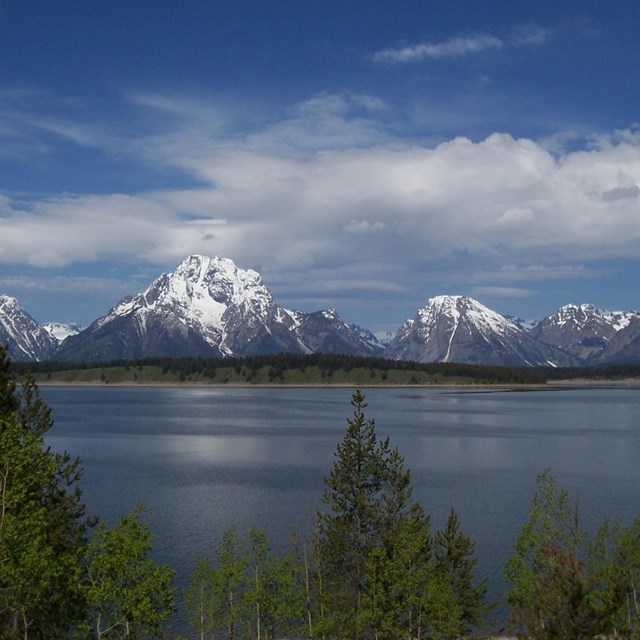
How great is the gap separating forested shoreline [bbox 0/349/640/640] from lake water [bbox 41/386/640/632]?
11454 millimetres

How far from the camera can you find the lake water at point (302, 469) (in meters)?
69.1

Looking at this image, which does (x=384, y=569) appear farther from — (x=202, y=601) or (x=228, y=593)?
(x=202, y=601)

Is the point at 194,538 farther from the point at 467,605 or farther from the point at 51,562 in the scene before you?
the point at 51,562

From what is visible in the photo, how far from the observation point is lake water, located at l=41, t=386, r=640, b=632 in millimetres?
69062

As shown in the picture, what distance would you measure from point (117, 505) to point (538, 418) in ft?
470

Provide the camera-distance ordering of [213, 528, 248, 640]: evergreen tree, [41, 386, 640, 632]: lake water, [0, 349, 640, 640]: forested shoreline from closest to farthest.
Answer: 1. [0, 349, 640, 640]: forested shoreline
2. [213, 528, 248, 640]: evergreen tree
3. [41, 386, 640, 632]: lake water

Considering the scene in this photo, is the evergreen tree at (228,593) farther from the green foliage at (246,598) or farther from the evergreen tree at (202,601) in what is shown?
the evergreen tree at (202,601)

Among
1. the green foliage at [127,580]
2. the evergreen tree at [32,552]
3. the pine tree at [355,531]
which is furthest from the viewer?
the pine tree at [355,531]

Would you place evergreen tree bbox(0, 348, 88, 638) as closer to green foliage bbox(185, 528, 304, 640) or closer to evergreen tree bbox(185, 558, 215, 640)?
evergreen tree bbox(185, 558, 215, 640)

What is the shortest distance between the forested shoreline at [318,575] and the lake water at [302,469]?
1145cm

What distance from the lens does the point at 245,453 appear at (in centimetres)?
12381

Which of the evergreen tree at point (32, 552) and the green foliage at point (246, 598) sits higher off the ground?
the evergreen tree at point (32, 552)

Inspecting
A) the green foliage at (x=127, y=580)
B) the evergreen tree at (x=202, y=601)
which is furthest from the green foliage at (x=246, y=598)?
the green foliage at (x=127, y=580)

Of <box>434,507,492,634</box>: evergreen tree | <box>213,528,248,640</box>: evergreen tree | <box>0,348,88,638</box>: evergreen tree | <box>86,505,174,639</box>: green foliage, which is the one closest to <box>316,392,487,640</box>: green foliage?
<box>434,507,492,634</box>: evergreen tree
